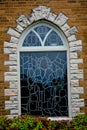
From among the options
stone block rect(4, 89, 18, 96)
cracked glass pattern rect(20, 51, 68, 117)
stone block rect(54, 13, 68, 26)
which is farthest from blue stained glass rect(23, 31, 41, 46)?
stone block rect(4, 89, 18, 96)

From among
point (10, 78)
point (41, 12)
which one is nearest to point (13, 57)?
point (10, 78)

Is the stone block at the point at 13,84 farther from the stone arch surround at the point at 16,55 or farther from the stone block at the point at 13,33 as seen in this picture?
the stone block at the point at 13,33

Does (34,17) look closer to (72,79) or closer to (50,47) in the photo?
(50,47)

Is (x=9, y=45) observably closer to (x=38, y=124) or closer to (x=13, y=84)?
(x=13, y=84)

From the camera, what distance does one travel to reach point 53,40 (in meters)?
8.95

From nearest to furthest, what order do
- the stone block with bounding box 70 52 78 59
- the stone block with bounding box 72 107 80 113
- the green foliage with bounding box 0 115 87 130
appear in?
the green foliage with bounding box 0 115 87 130 < the stone block with bounding box 72 107 80 113 < the stone block with bounding box 70 52 78 59

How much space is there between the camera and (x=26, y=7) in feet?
29.0

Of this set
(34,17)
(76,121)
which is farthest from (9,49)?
(76,121)

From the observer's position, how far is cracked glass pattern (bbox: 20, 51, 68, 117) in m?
8.77

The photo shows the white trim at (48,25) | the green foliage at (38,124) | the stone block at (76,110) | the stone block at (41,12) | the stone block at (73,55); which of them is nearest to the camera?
the green foliage at (38,124)

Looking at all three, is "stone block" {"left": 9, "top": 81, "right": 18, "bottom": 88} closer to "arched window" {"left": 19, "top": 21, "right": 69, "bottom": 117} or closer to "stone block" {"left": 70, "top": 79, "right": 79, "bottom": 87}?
"arched window" {"left": 19, "top": 21, "right": 69, "bottom": 117}

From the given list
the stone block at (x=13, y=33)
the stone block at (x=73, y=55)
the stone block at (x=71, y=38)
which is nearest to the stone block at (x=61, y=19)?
the stone block at (x=71, y=38)

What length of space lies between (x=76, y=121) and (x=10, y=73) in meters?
1.90

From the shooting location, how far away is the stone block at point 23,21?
878cm
